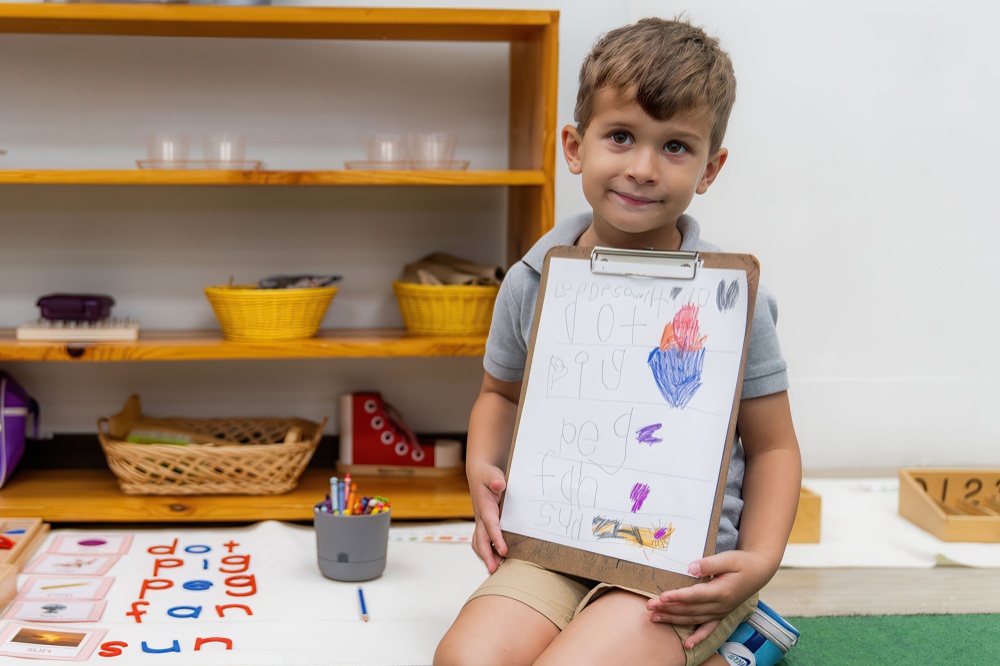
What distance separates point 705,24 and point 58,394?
1664mm

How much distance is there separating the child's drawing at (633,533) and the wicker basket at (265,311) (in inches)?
38.2

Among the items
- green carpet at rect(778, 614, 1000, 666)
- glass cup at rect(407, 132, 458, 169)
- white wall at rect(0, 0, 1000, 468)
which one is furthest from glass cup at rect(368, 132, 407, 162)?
green carpet at rect(778, 614, 1000, 666)

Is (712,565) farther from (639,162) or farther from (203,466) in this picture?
(203,466)

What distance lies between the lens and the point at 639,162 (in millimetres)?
1151

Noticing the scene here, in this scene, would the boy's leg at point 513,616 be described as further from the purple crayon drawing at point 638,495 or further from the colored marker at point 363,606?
the colored marker at point 363,606

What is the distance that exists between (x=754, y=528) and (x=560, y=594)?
0.79ft

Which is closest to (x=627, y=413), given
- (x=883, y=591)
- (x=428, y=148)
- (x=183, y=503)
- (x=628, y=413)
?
(x=628, y=413)

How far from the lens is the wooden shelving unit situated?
1857 millimetres

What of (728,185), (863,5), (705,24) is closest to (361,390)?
(728,185)

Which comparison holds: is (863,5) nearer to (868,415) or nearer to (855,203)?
(855,203)

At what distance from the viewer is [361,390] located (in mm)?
2270

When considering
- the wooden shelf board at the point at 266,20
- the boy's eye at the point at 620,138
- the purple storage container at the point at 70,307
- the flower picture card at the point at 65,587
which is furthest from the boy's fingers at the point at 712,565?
the purple storage container at the point at 70,307

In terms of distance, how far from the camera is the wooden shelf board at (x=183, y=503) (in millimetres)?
1895

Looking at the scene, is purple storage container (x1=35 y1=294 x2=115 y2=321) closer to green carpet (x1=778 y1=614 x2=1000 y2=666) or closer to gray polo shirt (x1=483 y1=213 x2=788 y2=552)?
gray polo shirt (x1=483 y1=213 x2=788 y2=552)
